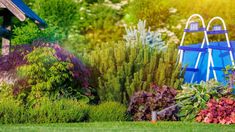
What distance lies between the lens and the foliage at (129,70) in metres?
17.8

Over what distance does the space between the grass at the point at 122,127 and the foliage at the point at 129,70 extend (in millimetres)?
2766

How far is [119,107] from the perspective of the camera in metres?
16.0

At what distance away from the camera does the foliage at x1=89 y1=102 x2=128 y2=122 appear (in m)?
15.7

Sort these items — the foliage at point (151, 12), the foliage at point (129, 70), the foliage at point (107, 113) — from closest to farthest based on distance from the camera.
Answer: the foliage at point (107, 113) → the foliage at point (129, 70) → the foliage at point (151, 12)

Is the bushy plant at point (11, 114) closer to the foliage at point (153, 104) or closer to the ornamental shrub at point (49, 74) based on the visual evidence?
the ornamental shrub at point (49, 74)

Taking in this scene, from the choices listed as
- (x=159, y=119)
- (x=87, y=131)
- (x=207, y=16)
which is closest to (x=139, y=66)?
(x=159, y=119)

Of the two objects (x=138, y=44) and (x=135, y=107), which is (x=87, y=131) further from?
(x=138, y=44)

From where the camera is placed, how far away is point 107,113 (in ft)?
51.6

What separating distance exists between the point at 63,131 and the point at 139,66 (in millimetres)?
5210

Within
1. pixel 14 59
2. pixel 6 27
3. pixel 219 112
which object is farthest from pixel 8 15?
pixel 219 112

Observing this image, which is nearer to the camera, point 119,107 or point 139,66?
point 119,107

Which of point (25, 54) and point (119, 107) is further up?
point (25, 54)

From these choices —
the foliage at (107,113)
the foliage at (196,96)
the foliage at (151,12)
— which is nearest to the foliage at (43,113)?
the foliage at (107,113)

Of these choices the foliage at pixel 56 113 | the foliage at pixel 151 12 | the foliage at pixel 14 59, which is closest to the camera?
the foliage at pixel 56 113
